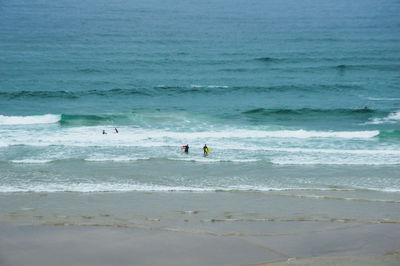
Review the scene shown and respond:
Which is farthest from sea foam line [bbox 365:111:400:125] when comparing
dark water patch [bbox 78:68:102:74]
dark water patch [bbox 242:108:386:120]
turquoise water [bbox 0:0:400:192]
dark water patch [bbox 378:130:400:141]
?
dark water patch [bbox 78:68:102:74]

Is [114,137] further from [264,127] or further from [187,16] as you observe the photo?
[187,16]

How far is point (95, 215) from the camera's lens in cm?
2356

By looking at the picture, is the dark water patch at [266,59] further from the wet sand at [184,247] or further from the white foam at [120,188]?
the wet sand at [184,247]

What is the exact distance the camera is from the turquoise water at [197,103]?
30.5 m

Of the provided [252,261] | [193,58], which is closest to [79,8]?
[193,58]

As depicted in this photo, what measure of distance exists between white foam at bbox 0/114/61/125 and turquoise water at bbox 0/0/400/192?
0.16 m

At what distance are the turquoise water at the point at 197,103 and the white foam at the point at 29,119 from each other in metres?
0.16

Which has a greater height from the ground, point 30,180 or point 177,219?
point 30,180

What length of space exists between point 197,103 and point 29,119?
15.0 m

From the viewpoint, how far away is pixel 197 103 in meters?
46.4

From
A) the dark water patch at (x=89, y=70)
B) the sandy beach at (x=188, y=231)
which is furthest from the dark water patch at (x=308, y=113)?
the dark water patch at (x=89, y=70)

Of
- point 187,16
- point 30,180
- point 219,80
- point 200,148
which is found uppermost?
point 187,16

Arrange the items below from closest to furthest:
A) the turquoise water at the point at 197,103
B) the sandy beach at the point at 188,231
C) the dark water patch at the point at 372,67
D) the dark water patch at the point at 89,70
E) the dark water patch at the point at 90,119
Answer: the sandy beach at the point at 188,231 < the turquoise water at the point at 197,103 < the dark water patch at the point at 90,119 < the dark water patch at the point at 89,70 < the dark water patch at the point at 372,67

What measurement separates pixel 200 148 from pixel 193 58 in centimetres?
→ 2726
